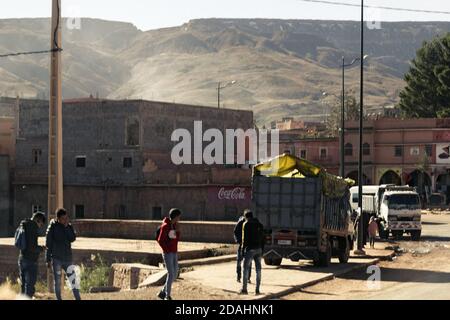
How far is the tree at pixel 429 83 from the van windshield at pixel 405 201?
59.4 metres

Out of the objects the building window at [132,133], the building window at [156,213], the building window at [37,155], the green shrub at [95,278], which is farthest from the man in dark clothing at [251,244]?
the building window at [37,155]

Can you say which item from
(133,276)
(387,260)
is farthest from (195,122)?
(133,276)

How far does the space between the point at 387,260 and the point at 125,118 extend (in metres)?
35.3

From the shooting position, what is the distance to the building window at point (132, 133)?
62719 mm

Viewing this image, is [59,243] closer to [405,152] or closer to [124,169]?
[124,169]

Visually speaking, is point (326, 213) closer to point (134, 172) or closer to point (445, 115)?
point (134, 172)

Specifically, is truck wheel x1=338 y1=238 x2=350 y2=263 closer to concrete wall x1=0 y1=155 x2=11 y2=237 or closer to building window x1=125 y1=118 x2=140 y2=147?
building window x1=125 y1=118 x2=140 y2=147

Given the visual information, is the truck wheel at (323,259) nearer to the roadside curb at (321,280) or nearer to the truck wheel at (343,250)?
the roadside curb at (321,280)

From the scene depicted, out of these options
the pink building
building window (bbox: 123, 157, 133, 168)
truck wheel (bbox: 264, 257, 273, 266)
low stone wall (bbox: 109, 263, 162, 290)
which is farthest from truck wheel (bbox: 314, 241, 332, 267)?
the pink building

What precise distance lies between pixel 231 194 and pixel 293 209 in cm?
3272

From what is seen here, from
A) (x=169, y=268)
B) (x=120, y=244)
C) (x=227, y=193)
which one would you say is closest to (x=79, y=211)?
(x=227, y=193)
